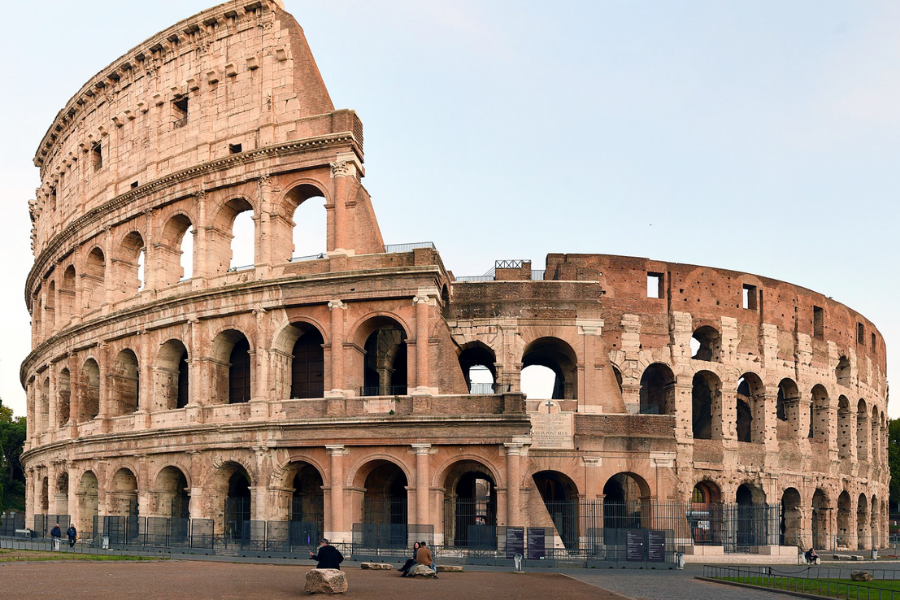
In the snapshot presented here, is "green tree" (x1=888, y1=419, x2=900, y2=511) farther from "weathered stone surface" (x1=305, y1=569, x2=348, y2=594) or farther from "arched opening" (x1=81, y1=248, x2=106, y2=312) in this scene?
"weathered stone surface" (x1=305, y1=569, x2=348, y2=594)

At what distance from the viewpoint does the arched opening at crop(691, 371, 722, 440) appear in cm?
3522

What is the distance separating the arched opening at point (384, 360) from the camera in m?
28.9

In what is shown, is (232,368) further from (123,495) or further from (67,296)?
(67,296)

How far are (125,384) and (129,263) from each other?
453cm

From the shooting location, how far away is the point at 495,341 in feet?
99.9

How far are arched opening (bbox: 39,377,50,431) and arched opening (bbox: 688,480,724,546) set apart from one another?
87.9 ft

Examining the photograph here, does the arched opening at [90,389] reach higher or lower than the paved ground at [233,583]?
higher

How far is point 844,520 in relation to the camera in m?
40.3

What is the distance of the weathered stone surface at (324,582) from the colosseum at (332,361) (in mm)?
10145

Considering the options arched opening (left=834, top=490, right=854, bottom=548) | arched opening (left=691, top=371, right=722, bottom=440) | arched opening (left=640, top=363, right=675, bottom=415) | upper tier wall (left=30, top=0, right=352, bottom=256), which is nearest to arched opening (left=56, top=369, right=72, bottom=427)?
upper tier wall (left=30, top=0, right=352, bottom=256)

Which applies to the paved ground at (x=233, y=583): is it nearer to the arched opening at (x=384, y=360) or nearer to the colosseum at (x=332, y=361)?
the colosseum at (x=332, y=361)

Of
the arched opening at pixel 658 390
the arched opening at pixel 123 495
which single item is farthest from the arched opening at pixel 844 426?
the arched opening at pixel 123 495

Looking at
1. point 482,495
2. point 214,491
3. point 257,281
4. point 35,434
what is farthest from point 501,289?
point 35,434

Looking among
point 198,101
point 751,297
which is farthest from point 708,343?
point 198,101
